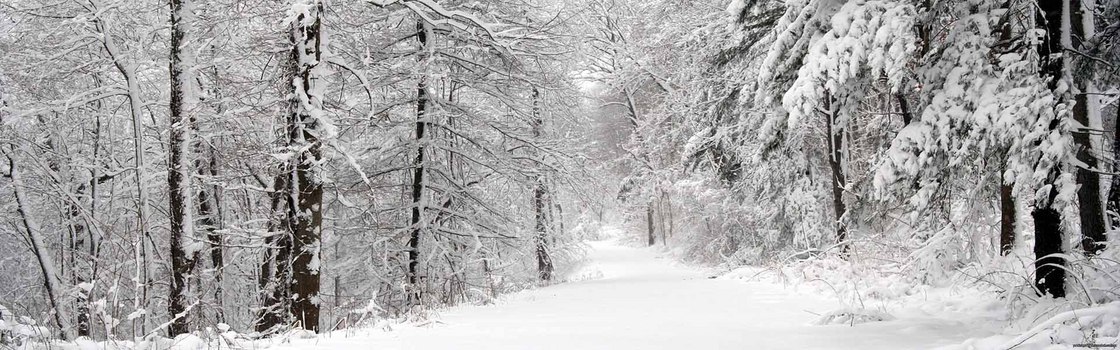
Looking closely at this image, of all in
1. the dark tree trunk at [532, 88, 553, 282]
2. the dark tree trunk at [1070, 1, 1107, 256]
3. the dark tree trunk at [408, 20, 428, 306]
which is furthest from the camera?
the dark tree trunk at [532, 88, 553, 282]

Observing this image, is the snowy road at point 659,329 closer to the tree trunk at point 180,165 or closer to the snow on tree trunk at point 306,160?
the snow on tree trunk at point 306,160

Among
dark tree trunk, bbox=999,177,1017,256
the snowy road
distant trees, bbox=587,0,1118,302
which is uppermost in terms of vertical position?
distant trees, bbox=587,0,1118,302

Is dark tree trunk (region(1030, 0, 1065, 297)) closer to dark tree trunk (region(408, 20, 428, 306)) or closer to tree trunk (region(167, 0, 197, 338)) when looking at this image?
dark tree trunk (region(408, 20, 428, 306))

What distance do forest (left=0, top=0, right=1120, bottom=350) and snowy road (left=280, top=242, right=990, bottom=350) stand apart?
9.6 inches

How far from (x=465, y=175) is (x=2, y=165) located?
26.0 feet

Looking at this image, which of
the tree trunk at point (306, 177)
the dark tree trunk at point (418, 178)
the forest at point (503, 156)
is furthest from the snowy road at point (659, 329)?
the dark tree trunk at point (418, 178)

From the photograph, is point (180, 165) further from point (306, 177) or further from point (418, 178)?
point (418, 178)

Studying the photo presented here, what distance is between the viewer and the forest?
14.6ft

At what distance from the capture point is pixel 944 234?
5980mm

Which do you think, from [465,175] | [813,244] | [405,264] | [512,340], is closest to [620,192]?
[813,244]

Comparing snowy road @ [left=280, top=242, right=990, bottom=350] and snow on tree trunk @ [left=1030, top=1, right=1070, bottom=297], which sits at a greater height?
snow on tree trunk @ [left=1030, top=1, right=1070, bottom=297]

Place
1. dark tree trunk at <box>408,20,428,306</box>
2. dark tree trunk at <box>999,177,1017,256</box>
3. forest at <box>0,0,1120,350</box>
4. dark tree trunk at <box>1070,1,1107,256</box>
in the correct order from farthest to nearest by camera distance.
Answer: dark tree trunk at <box>408,20,428,306</box> → dark tree trunk at <box>999,177,1017,256</box> → dark tree trunk at <box>1070,1,1107,256</box> → forest at <box>0,0,1120,350</box>

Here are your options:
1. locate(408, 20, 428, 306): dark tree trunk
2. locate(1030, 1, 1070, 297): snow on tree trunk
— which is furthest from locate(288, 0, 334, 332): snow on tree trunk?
locate(1030, 1, 1070, 297): snow on tree trunk

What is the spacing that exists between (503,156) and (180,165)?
15.2 ft
